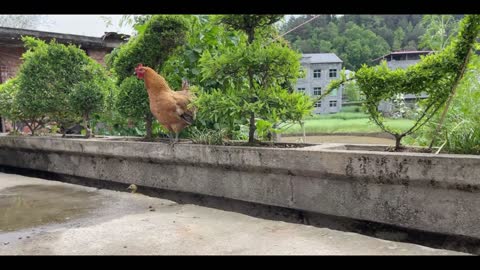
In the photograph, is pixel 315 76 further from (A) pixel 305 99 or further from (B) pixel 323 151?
(B) pixel 323 151

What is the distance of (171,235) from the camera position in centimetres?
277

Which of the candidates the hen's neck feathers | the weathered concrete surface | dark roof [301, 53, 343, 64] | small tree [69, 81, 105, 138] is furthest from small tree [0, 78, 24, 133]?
dark roof [301, 53, 343, 64]

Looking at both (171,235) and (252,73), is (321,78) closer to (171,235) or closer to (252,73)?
(252,73)

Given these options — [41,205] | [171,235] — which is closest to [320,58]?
[171,235]

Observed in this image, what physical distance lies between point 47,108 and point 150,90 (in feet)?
7.12

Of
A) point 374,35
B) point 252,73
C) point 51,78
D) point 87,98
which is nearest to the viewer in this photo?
point 252,73

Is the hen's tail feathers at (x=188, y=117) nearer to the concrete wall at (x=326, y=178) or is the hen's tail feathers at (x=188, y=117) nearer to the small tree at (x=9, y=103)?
the concrete wall at (x=326, y=178)

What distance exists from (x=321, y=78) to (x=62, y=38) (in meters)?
7.00

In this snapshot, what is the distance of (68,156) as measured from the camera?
16.6 ft

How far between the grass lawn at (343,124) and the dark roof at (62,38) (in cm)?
536

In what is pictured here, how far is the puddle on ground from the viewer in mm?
3299

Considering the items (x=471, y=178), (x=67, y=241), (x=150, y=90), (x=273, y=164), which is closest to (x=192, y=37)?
(x=150, y=90)

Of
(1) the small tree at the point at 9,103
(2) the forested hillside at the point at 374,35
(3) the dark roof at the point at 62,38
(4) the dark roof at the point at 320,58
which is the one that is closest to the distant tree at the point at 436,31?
(2) the forested hillside at the point at 374,35

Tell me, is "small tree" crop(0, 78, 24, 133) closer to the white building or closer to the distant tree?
the white building
